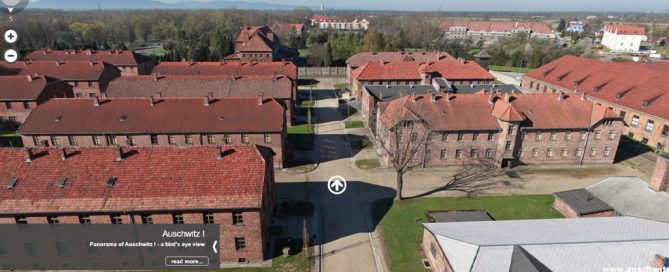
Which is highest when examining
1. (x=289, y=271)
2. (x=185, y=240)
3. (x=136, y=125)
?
(x=136, y=125)

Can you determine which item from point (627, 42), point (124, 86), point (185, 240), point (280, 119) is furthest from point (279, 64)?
point (627, 42)

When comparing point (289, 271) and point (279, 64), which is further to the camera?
point (279, 64)

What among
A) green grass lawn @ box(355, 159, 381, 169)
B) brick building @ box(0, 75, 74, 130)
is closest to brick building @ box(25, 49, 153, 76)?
brick building @ box(0, 75, 74, 130)

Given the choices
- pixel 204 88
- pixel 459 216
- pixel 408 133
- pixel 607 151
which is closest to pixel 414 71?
pixel 408 133

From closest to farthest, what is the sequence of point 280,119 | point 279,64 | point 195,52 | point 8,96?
point 280,119 → point 8,96 → point 279,64 → point 195,52

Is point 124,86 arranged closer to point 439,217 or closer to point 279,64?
point 279,64
